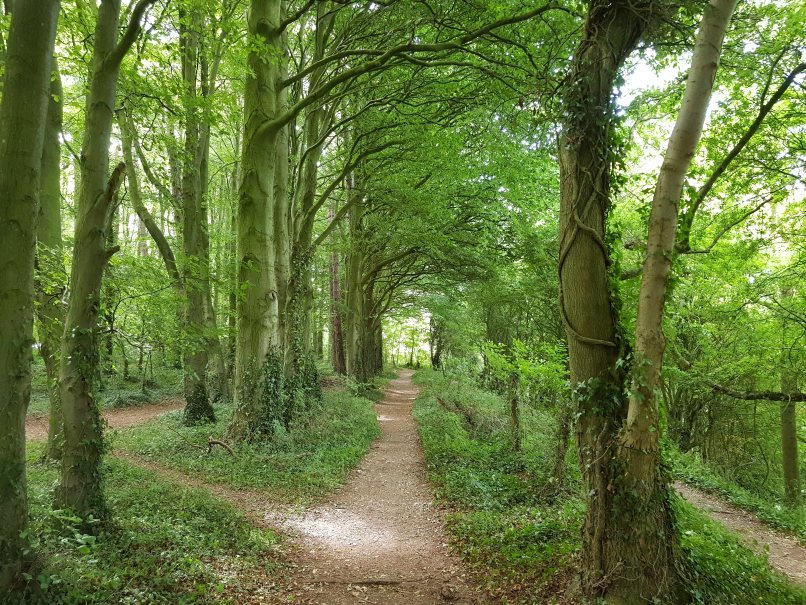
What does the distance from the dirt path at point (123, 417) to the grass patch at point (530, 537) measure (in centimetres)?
844

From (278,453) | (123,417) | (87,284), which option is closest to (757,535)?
(278,453)

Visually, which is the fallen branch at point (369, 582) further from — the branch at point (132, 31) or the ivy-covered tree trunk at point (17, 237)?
the branch at point (132, 31)

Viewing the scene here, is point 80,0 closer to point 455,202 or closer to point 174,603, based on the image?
point 174,603

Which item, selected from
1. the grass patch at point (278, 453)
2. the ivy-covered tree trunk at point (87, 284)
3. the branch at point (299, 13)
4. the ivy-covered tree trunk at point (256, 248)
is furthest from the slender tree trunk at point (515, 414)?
the branch at point (299, 13)

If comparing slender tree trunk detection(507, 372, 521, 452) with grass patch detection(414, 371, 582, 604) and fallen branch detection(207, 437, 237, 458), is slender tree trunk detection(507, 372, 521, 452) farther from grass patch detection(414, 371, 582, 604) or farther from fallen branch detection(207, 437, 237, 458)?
fallen branch detection(207, 437, 237, 458)

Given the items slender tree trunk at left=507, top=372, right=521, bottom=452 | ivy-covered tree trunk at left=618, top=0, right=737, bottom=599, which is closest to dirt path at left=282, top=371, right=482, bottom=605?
ivy-covered tree trunk at left=618, top=0, right=737, bottom=599

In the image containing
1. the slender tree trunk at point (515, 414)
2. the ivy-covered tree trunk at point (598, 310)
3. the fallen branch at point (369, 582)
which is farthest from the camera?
the slender tree trunk at point (515, 414)

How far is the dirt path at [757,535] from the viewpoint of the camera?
6.86 meters

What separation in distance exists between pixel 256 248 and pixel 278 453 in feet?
13.6

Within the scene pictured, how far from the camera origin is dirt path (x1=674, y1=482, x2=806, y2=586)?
6855mm

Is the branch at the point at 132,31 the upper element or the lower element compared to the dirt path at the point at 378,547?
upper

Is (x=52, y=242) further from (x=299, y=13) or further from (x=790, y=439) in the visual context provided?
(x=790, y=439)

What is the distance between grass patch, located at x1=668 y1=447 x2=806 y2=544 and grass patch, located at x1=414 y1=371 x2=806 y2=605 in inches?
95.1

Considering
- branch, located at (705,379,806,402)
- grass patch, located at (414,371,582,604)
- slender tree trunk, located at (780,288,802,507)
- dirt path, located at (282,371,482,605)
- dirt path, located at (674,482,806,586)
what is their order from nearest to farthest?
grass patch, located at (414,371,582,604)
dirt path, located at (282,371,482,605)
dirt path, located at (674,482,806,586)
branch, located at (705,379,806,402)
slender tree trunk, located at (780,288,802,507)
